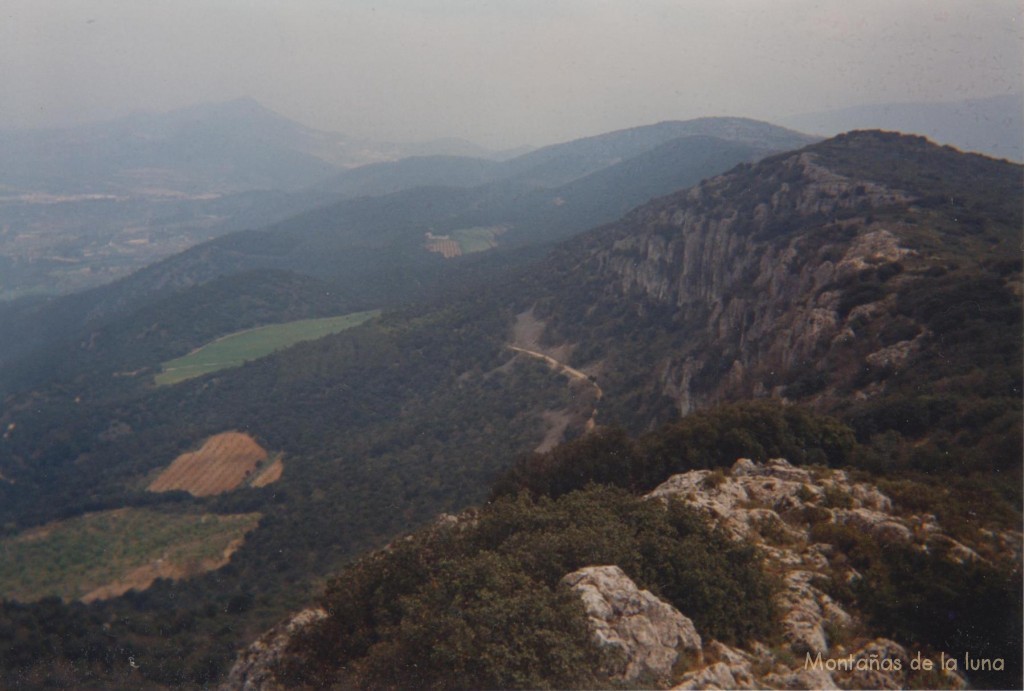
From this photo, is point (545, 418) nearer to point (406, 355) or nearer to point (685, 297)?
point (685, 297)

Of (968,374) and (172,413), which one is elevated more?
(968,374)

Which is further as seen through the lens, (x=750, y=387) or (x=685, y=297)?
(x=685, y=297)

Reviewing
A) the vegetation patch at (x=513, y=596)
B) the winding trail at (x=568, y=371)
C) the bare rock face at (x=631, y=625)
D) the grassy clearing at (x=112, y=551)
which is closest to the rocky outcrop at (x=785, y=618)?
the bare rock face at (x=631, y=625)

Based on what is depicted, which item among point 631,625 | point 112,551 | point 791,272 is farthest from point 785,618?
point 112,551

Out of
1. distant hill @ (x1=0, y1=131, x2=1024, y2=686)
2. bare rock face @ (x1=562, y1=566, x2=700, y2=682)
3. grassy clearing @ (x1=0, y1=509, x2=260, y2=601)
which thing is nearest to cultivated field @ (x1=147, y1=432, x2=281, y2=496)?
distant hill @ (x1=0, y1=131, x2=1024, y2=686)

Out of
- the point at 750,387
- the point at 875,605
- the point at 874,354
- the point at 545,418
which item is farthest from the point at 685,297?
the point at 875,605

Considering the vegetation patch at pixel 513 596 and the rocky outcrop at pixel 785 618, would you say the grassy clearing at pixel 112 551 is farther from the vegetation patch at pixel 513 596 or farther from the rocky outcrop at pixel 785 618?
the rocky outcrop at pixel 785 618

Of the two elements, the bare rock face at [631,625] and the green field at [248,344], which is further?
the green field at [248,344]

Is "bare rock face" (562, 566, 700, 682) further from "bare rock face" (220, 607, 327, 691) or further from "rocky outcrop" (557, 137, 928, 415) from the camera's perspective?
"rocky outcrop" (557, 137, 928, 415)
